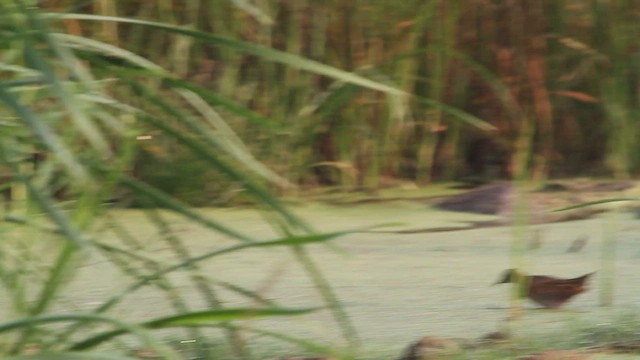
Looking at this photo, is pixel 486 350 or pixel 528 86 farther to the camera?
pixel 528 86

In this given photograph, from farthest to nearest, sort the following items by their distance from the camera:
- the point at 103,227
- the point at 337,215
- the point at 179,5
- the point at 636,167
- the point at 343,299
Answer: the point at 636,167
the point at 179,5
the point at 337,215
the point at 343,299
the point at 103,227

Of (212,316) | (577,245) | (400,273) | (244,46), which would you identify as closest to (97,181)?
(244,46)

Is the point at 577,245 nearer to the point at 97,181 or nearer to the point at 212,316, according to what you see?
the point at 97,181

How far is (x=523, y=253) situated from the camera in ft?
7.06

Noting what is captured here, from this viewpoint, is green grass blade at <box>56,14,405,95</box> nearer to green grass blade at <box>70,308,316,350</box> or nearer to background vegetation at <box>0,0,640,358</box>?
green grass blade at <box>70,308,316,350</box>

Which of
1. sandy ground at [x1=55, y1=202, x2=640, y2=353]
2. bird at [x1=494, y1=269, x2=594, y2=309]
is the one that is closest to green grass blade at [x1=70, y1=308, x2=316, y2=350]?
sandy ground at [x1=55, y1=202, x2=640, y2=353]

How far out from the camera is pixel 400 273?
2031 mm

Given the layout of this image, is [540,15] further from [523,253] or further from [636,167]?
[523,253]

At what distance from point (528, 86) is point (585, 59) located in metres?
0.17

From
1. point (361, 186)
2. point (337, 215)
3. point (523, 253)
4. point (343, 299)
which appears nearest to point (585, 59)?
point (361, 186)

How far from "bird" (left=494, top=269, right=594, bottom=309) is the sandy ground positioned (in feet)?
0.07

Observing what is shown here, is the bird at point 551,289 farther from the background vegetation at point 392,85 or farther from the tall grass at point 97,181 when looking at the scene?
the background vegetation at point 392,85

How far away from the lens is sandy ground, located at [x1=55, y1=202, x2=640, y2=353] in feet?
5.25

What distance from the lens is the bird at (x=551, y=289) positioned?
1612 mm
